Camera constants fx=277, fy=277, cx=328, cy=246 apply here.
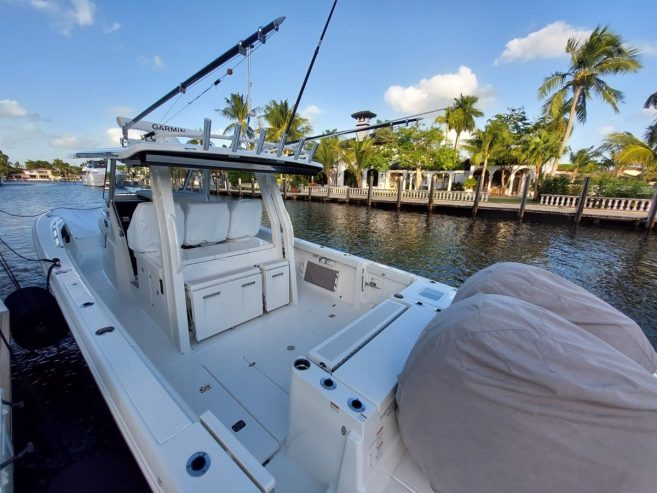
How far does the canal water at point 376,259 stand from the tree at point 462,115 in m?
12.5

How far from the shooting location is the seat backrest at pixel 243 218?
10.7 ft

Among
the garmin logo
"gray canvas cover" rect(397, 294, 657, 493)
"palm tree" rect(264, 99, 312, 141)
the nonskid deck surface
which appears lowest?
the nonskid deck surface

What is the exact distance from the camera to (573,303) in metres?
1.21

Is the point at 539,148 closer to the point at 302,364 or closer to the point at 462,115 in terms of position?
the point at 462,115

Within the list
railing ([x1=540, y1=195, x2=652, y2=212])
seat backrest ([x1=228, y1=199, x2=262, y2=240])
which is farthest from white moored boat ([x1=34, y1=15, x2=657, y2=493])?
railing ([x1=540, y1=195, x2=652, y2=212])

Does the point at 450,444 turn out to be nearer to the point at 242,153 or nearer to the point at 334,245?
the point at 242,153

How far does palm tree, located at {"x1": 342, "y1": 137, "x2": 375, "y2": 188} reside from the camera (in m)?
22.6

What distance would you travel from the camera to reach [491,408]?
0.91 meters

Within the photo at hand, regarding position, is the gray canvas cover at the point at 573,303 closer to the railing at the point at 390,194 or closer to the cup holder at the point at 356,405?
the cup holder at the point at 356,405

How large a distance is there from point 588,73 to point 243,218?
2629 cm

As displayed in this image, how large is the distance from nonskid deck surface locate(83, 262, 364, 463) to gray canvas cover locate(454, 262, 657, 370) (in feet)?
5.15

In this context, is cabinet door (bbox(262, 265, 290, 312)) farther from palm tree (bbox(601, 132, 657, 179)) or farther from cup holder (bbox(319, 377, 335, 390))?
palm tree (bbox(601, 132, 657, 179))

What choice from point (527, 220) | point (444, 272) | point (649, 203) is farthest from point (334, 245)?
point (649, 203)

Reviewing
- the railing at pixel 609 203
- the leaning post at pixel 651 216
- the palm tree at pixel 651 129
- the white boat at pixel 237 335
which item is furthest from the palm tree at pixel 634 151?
the white boat at pixel 237 335
